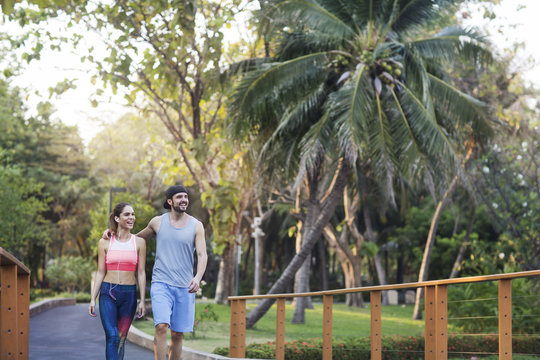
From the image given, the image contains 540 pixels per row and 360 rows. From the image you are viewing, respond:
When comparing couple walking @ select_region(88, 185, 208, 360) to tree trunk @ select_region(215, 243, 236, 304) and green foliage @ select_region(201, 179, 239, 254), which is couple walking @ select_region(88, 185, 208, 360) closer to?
green foliage @ select_region(201, 179, 239, 254)

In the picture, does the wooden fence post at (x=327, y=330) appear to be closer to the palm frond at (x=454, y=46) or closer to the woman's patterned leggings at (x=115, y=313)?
the woman's patterned leggings at (x=115, y=313)

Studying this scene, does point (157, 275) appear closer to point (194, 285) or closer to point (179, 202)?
point (194, 285)

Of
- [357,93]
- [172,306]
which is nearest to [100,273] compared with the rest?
[172,306]

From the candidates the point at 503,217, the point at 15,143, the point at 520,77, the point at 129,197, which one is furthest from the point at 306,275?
the point at 15,143

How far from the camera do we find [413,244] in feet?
140

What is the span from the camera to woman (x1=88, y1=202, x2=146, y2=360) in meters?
6.73

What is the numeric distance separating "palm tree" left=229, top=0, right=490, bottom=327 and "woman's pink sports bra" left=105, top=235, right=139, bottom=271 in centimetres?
833

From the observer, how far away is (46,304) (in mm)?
25516

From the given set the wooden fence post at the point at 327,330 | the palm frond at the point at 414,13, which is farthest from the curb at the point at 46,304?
the wooden fence post at the point at 327,330

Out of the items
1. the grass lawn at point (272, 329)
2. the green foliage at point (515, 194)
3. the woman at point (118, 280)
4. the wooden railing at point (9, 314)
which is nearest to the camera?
the wooden railing at point (9, 314)

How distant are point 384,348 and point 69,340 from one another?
6.29 meters

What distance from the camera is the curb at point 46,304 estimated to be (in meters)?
22.6

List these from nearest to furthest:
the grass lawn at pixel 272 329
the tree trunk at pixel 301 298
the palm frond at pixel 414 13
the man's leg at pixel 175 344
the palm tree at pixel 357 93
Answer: the man's leg at pixel 175 344 < the grass lawn at pixel 272 329 < the palm tree at pixel 357 93 < the palm frond at pixel 414 13 < the tree trunk at pixel 301 298

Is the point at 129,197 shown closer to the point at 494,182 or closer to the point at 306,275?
the point at 306,275
